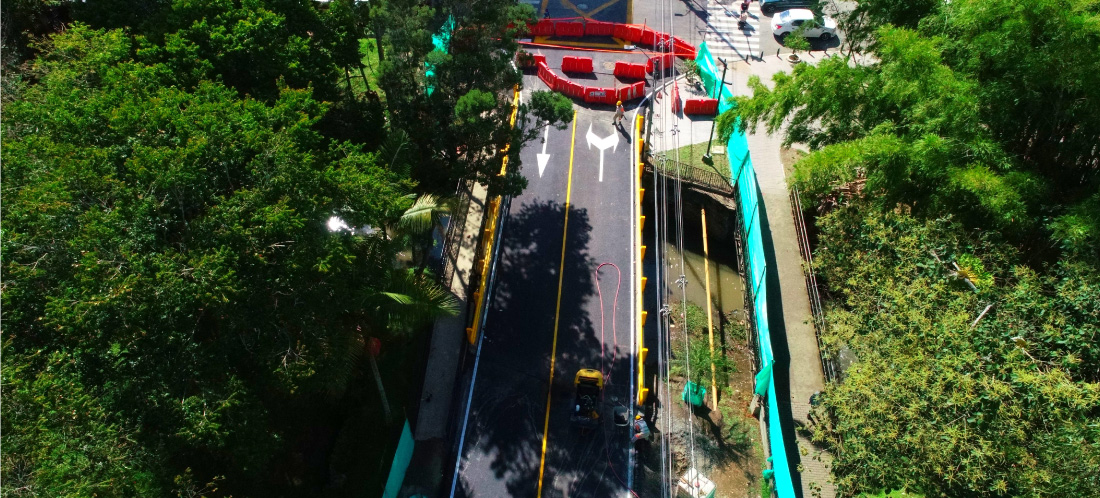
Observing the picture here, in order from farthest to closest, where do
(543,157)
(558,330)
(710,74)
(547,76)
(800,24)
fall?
1. (800,24)
2. (547,76)
3. (710,74)
4. (543,157)
5. (558,330)

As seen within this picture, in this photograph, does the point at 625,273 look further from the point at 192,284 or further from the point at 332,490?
the point at 192,284

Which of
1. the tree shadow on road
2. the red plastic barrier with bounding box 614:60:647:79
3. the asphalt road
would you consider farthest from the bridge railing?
the red plastic barrier with bounding box 614:60:647:79

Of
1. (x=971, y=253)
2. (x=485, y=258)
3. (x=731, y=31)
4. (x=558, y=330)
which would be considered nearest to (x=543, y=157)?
(x=485, y=258)

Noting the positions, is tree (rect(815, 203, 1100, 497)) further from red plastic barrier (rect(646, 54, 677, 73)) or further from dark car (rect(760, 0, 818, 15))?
dark car (rect(760, 0, 818, 15))

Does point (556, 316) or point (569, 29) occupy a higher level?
point (569, 29)

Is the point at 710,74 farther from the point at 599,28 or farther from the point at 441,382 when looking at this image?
the point at 441,382

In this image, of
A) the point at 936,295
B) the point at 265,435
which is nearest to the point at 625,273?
the point at 936,295

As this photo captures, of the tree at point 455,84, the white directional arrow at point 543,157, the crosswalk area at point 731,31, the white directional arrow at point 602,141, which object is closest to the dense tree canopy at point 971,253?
the tree at point 455,84

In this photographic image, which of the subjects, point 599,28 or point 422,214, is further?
point 599,28
